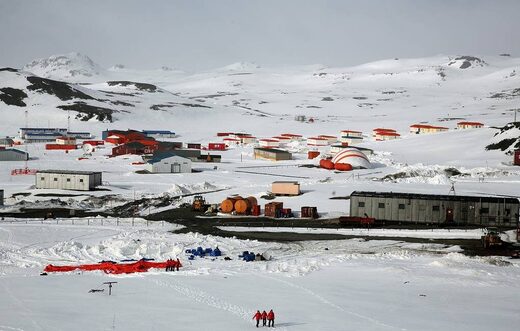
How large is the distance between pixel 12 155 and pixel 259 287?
63.3m

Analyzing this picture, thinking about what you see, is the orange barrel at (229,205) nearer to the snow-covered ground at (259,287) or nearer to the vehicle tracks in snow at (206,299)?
the snow-covered ground at (259,287)

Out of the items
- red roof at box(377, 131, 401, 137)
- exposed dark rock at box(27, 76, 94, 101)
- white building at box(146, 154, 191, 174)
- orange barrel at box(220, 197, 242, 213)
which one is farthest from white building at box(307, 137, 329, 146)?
exposed dark rock at box(27, 76, 94, 101)

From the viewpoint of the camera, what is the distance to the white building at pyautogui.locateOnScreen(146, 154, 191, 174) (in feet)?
224

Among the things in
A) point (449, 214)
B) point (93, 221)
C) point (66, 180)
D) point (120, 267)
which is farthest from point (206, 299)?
point (66, 180)

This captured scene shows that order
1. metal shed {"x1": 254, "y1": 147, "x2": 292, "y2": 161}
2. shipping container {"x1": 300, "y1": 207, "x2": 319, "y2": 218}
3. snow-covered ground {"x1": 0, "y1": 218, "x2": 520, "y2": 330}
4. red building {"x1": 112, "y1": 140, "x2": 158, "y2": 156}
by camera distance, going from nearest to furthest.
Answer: snow-covered ground {"x1": 0, "y1": 218, "x2": 520, "y2": 330}
shipping container {"x1": 300, "y1": 207, "x2": 319, "y2": 218}
metal shed {"x1": 254, "y1": 147, "x2": 292, "y2": 161}
red building {"x1": 112, "y1": 140, "x2": 158, "y2": 156}

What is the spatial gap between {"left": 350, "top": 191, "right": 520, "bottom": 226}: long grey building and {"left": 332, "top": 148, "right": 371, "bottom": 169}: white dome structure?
30.0 meters

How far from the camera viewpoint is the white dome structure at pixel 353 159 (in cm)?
7169

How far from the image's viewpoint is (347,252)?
31.8 m

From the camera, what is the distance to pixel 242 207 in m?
44.2

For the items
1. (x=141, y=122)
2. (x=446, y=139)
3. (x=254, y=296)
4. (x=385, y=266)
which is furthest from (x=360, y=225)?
(x=141, y=122)

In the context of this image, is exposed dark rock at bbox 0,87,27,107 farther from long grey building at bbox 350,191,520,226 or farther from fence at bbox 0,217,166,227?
long grey building at bbox 350,191,520,226

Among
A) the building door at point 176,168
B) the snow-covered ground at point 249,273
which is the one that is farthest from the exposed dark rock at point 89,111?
the snow-covered ground at point 249,273

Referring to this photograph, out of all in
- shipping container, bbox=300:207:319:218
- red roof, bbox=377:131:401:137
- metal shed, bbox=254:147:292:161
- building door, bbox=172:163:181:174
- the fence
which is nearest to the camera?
the fence

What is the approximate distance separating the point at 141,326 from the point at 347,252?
15.8 metres
